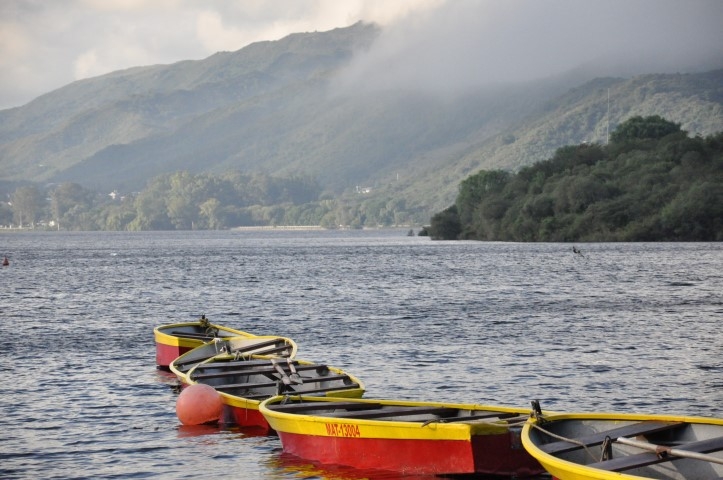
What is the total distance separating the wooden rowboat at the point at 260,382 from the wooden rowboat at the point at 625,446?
33.4 feet

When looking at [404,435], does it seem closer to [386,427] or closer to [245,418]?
[386,427]

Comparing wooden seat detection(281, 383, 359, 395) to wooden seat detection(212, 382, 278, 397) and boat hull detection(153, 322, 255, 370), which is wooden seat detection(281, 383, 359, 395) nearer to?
wooden seat detection(212, 382, 278, 397)

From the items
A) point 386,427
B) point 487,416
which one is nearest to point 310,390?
point 386,427

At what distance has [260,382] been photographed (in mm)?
38562

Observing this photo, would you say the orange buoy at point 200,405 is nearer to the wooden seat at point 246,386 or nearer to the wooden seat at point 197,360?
the wooden seat at point 246,386

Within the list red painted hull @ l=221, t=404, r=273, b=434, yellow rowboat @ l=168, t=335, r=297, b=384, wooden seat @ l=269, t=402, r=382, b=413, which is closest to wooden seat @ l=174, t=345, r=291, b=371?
yellow rowboat @ l=168, t=335, r=297, b=384

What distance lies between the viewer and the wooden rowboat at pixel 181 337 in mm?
48531

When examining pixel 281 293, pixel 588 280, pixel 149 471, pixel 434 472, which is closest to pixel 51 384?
pixel 149 471

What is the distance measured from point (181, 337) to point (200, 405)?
47.3ft

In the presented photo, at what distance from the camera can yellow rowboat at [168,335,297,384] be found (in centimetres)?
4197

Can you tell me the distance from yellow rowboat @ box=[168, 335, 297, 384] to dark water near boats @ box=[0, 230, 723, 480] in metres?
1.39

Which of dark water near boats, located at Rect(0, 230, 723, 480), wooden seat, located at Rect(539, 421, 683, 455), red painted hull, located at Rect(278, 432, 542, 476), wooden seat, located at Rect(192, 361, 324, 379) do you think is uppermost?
wooden seat, located at Rect(192, 361, 324, 379)

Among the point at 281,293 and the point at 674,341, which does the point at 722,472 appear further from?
the point at 281,293

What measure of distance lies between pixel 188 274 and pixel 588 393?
107 meters
